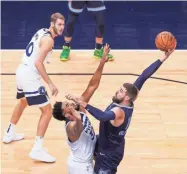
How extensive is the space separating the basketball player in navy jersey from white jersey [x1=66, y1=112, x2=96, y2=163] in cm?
8

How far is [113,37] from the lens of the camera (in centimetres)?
903

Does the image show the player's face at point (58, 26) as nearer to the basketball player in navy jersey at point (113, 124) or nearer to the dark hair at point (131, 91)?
the basketball player in navy jersey at point (113, 124)

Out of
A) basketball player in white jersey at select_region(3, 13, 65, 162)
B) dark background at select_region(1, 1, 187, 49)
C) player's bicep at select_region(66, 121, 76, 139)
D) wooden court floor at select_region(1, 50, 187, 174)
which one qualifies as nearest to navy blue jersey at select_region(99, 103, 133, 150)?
player's bicep at select_region(66, 121, 76, 139)

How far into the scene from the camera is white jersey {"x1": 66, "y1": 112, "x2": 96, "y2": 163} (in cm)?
461

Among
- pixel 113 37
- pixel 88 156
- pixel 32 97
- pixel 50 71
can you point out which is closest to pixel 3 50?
pixel 50 71

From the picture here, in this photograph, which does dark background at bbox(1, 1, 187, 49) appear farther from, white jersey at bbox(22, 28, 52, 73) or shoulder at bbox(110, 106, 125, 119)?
shoulder at bbox(110, 106, 125, 119)

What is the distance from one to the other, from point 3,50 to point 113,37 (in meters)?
1.80

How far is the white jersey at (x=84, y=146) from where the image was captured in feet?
15.1

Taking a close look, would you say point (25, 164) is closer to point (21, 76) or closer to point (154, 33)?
point (21, 76)

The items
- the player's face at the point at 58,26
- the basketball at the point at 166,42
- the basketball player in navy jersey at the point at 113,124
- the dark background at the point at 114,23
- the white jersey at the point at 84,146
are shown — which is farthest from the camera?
the dark background at the point at 114,23

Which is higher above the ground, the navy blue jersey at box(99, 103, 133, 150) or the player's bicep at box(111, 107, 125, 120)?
the player's bicep at box(111, 107, 125, 120)

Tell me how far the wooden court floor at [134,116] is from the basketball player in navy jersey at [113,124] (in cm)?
93

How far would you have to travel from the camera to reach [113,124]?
4.46m

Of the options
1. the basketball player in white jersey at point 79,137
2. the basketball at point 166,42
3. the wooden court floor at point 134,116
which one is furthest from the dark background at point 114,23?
the basketball player in white jersey at point 79,137
